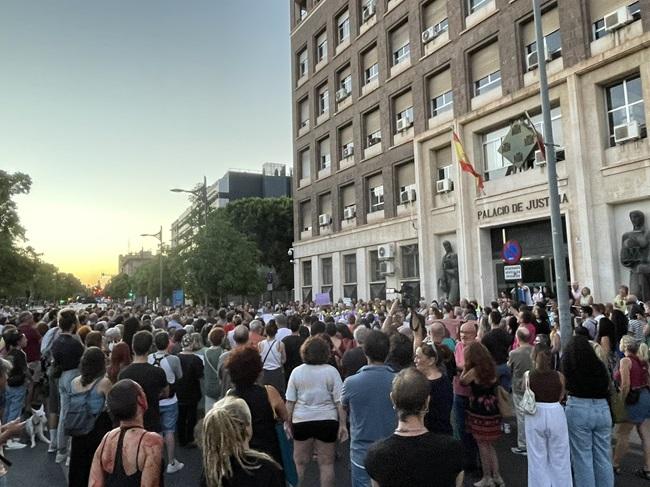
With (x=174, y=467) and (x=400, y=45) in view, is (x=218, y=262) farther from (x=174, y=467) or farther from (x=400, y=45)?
(x=174, y=467)

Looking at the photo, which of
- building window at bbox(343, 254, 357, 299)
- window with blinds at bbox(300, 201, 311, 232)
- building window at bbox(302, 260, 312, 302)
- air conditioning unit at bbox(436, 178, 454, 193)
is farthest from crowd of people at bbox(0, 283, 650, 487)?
window with blinds at bbox(300, 201, 311, 232)

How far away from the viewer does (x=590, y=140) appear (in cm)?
1614

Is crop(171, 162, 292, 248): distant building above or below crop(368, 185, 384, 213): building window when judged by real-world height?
above

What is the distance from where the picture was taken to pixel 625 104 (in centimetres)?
1570

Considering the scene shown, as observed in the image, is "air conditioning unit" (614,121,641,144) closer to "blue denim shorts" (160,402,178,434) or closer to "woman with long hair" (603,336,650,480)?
"woman with long hair" (603,336,650,480)

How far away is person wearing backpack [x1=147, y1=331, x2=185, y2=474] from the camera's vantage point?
248 inches

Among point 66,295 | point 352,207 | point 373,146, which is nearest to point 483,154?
point 373,146

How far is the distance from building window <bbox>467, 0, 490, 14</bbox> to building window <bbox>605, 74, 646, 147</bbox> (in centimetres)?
676

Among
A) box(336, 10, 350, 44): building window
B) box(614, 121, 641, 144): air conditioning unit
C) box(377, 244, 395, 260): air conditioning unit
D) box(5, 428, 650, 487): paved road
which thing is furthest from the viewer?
box(336, 10, 350, 44): building window

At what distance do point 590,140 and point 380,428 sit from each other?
49.6 ft

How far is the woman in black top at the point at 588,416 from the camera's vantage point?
15.9 feet

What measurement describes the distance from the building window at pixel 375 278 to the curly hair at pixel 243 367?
22.0 meters

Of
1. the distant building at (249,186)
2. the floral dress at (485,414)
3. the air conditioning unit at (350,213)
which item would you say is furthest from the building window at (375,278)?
the distant building at (249,186)

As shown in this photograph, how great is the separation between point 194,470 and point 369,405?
11.3ft
